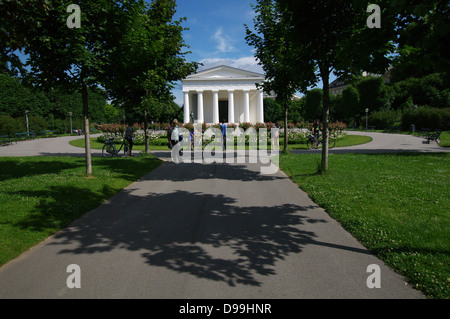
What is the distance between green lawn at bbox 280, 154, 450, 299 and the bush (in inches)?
1233

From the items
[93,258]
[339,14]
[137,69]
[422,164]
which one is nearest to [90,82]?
[137,69]

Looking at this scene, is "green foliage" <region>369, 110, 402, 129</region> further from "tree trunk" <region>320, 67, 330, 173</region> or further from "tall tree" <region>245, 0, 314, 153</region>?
"tree trunk" <region>320, 67, 330, 173</region>

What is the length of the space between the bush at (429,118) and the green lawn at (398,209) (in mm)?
31315

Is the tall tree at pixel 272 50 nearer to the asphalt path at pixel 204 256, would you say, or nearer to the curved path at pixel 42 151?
the asphalt path at pixel 204 256

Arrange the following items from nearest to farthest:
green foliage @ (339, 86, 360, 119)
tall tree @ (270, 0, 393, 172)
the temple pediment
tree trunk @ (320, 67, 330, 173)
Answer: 1. tall tree @ (270, 0, 393, 172)
2. tree trunk @ (320, 67, 330, 173)
3. the temple pediment
4. green foliage @ (339, 86, 360, 119)

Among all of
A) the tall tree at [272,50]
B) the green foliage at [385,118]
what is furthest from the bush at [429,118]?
the tall tree at [272,50]

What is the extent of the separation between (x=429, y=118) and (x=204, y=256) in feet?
143

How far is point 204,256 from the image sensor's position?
4.41 m

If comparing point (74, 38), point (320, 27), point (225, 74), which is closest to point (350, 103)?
point (225, 74)

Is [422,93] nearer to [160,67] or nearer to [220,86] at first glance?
[220,86]

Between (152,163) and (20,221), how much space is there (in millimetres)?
8987

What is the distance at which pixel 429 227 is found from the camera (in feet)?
17.2

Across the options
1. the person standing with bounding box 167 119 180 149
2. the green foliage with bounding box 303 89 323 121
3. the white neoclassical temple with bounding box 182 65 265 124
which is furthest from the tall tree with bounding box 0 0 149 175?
the green foliage with bounding box 303 89 323 121

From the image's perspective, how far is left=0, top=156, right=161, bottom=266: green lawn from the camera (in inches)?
205
